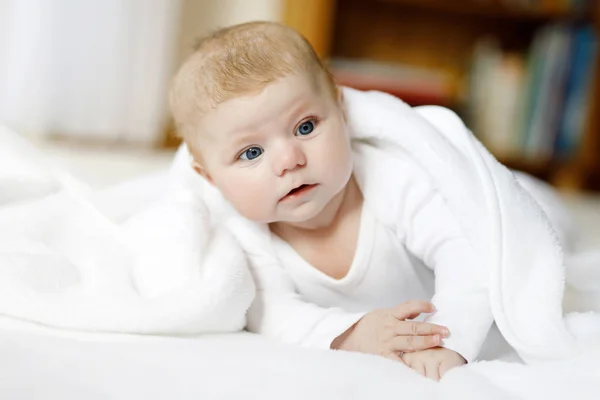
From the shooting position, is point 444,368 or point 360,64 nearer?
point 444,368

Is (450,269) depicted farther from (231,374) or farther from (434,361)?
(231,374)

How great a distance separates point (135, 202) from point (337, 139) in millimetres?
355

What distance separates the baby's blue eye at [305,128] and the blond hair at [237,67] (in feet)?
0.15

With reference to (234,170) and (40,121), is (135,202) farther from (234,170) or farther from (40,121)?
(40,121)

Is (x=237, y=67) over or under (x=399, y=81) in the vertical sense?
over

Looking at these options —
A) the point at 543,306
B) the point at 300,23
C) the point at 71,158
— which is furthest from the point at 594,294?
the point at 300,23

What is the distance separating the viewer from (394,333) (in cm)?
78

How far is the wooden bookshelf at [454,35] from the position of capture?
2.71 m

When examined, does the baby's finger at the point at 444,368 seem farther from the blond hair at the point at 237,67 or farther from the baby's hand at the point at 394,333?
the blond hair at the point at 237,67

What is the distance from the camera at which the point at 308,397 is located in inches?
24.8

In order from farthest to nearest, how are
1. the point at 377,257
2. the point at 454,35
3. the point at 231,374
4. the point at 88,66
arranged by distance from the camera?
1. the point at 454,35
2. the point at 88,66
3. the point at 377,257
4. the point at 231,374

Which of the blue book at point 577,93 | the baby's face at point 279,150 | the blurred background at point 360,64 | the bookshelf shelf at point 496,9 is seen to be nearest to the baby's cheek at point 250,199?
the baby's face at point 279,150

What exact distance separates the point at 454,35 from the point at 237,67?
2265mm

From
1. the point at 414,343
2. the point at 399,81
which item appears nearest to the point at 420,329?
the point at 414,343
